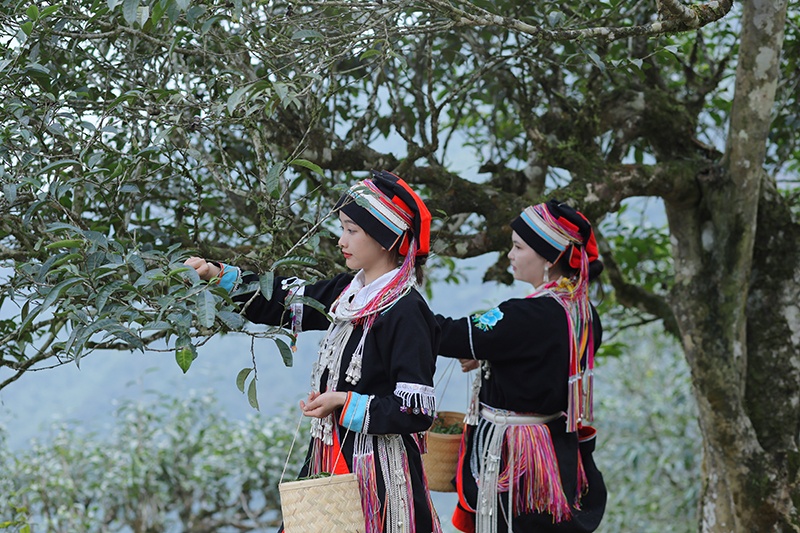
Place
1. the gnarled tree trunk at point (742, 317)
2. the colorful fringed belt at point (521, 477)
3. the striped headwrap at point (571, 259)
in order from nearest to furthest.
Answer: the colorful fringed belt at point (521, 477) → the striped headwrap at point (571, 259) → the gnarled tree trunk at point (742, 317)

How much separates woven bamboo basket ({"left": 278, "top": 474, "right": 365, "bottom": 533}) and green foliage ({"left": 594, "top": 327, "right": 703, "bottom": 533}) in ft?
12.1

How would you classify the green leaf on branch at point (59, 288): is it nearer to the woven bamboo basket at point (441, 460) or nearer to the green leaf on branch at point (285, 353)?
the green leaf on branch at point (285, 353)

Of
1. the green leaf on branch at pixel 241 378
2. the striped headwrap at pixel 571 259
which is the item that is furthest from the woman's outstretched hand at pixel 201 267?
the striped headwrap at pixel 571 259

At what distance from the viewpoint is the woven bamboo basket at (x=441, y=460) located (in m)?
2.16

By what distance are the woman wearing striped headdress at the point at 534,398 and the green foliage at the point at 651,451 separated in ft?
8.94

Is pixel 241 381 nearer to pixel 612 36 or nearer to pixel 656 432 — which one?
pixel 612 36

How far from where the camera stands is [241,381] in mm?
1436

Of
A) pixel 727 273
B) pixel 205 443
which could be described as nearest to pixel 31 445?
pixel 205 443

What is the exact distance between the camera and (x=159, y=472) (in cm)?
423

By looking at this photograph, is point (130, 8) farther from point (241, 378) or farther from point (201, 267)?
point (241, 378)

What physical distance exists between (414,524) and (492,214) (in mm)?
1393

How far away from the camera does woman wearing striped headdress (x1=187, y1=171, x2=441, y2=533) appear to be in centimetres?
149

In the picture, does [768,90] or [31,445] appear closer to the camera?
[768,90]

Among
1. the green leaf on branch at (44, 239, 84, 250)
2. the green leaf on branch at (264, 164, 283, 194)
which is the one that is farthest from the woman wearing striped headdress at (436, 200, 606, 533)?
the green leaf on branch at (44, 239, 84, 250)
